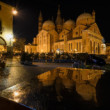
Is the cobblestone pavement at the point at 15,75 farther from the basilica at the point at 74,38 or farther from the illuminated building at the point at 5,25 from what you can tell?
the basilica at the point at 74,38

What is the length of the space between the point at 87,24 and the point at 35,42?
33545 millimetres

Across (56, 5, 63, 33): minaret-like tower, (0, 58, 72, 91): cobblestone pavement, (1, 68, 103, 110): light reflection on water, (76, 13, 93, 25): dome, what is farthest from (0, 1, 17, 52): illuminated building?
(56, 5, 63, 33): minaret-like tower

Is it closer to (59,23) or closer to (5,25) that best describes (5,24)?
(5,25)

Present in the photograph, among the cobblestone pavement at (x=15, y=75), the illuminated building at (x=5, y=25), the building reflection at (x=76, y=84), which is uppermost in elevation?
the illuminated building at (x=5, y=25)

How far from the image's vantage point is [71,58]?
62.4ft

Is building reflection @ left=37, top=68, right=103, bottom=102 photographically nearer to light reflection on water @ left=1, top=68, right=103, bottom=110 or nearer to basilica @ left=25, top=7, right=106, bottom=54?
light reflection on water @ left=1, top=68, right=103, bottom=110

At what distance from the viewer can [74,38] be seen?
132 feet

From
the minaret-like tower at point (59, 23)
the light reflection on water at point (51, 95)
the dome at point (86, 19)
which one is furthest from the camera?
the minaret-like tower at point (59, 23)

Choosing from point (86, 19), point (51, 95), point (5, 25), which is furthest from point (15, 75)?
point (86, 19)

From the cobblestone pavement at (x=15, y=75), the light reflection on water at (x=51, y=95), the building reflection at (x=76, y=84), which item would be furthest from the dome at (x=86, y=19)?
the light reflection on water at (x=51, y=95)

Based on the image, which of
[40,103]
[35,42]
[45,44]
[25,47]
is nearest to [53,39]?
[45,44]

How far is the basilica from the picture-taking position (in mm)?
34812

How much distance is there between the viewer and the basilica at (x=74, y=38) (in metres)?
34.8

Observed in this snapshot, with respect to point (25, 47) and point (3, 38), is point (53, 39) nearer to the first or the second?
point (25, 47)
